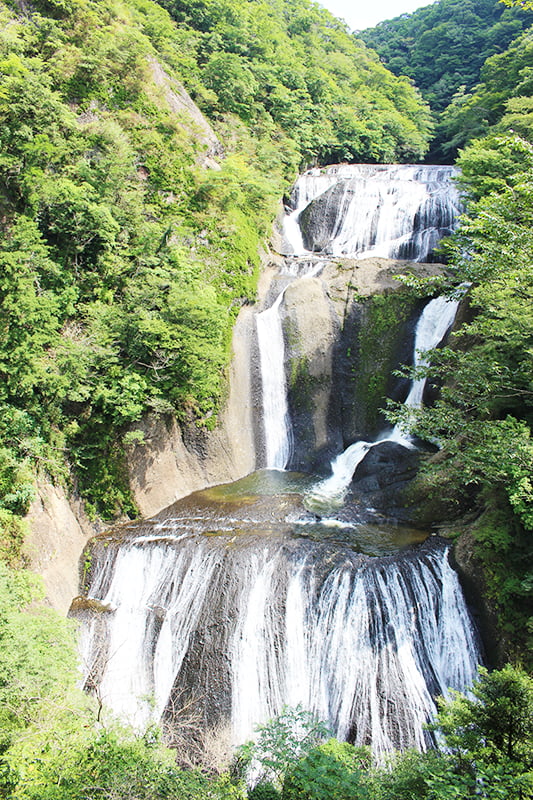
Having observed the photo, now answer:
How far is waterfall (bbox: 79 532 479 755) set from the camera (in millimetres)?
6988

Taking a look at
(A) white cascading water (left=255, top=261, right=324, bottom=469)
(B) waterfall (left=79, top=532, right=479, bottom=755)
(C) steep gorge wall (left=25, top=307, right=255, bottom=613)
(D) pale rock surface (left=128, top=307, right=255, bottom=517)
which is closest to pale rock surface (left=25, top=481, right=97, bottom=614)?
(C) steep gorge wall (left=25, top=307, right=255, bottom=613)

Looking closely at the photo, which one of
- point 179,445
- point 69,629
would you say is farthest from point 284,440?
point 69,629

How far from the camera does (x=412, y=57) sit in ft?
143

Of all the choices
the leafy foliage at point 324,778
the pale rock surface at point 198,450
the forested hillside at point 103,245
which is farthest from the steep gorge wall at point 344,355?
the leafy foliage at point 324,778

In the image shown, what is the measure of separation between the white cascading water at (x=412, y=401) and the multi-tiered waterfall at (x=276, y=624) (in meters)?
2.28

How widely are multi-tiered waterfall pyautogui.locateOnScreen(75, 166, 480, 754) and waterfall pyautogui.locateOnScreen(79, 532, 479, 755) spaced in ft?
0.07

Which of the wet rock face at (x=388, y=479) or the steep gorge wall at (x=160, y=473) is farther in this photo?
the wet rock face at (x=388, y=479)

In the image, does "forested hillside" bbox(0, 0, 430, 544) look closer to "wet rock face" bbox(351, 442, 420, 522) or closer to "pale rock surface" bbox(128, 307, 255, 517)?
"pale rock surface" bbox(128, 307, 255, 517)

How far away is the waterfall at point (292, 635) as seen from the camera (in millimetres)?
6988

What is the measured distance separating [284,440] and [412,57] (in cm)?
4994

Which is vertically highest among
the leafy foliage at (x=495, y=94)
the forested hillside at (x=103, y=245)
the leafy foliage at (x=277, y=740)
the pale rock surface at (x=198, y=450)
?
the leafy foliage at (x=495, y=94)

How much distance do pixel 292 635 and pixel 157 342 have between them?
7.48 m

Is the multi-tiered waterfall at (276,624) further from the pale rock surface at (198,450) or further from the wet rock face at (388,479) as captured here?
the pale rock surface at (198,450)

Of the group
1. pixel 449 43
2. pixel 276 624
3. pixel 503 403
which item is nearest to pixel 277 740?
pixel 276 624
